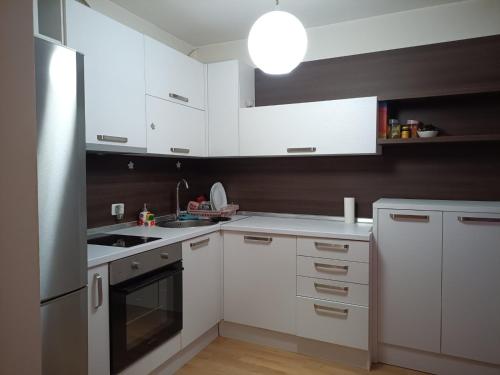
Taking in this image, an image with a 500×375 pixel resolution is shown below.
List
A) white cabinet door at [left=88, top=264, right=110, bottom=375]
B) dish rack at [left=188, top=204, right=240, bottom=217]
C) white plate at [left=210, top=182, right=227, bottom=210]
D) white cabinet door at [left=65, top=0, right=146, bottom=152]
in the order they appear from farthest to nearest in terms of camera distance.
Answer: white plate at [left=210, top=182, right=227, bottom=210] → dish rack at [left=188, top=204, right=240, bottom=217] → white cabinet door at [left=65, top=0, right=146, bottom=152] → white cabinet door at [left=88, top=264, right=110, bottom=375]

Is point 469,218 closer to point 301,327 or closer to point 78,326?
point 301,327

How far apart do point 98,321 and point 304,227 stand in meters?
1.45

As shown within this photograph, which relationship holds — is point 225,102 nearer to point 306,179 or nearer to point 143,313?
point 306,179

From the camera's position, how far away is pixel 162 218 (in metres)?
3.03

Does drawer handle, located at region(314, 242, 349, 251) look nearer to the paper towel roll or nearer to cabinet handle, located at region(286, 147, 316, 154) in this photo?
the paper towel roll

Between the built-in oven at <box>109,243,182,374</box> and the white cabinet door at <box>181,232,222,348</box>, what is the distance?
9 cm

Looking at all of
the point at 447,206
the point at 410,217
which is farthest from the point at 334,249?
the point at 447,206

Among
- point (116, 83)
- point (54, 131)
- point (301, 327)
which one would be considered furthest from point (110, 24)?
point (301, 327)

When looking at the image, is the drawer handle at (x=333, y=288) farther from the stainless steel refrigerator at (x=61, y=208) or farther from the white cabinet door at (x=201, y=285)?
the stainless steel refrigerator at (x=61, y=208)

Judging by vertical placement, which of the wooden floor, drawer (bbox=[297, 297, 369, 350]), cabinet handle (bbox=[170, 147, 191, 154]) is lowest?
the wooden floor

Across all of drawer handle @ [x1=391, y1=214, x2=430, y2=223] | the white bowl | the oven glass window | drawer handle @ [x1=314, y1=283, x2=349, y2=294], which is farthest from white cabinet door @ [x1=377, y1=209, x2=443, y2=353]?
the oven glass window

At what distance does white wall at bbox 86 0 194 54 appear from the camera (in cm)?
250

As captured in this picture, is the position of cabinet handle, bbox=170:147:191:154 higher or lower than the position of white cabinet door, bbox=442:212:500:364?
higher

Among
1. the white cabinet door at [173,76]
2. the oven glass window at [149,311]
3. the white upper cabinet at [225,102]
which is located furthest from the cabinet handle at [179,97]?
the oven glass window at [149,311]
